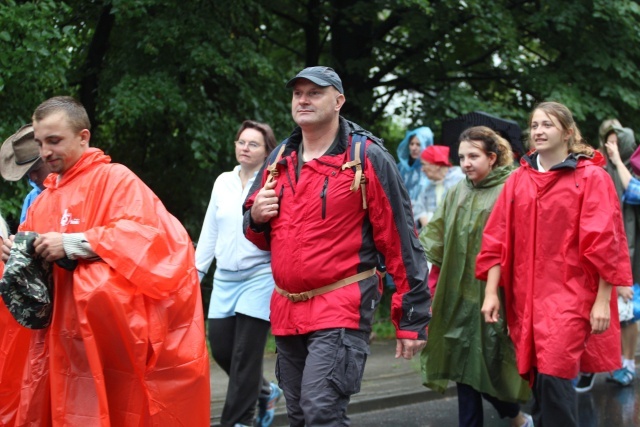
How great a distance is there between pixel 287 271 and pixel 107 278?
838mm

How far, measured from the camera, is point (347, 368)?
188 inches

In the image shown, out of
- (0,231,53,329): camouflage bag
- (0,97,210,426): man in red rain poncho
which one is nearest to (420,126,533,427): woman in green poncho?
(0,97,210,426): man in red rain poncho

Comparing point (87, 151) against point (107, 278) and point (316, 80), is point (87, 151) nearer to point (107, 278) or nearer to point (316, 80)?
point (107, 278)

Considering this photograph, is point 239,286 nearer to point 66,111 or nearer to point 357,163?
point 357,163

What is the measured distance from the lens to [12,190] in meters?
8.70

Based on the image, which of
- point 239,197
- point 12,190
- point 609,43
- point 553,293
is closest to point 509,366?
point 553,293

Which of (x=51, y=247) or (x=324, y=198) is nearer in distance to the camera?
(x=51, y=247)

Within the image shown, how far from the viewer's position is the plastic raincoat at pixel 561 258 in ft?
18.2

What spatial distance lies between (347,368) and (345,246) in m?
0.55

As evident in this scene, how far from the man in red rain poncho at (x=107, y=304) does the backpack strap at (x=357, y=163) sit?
2.71 ft

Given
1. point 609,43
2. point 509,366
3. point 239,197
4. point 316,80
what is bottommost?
point 509,366

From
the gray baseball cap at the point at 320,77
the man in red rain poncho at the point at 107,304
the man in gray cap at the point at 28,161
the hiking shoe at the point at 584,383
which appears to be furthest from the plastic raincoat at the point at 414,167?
the man in red rain poncho at the point at 107,304

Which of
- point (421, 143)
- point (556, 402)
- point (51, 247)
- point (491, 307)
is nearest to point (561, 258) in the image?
point (491, 307)

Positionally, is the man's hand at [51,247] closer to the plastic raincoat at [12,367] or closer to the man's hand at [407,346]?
the plastic raincoat at [12,367]
